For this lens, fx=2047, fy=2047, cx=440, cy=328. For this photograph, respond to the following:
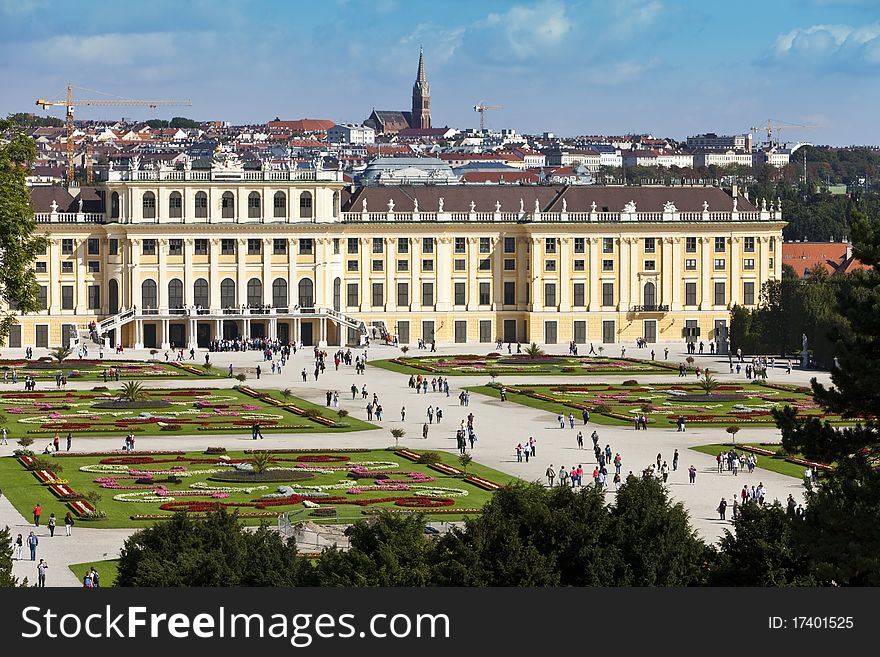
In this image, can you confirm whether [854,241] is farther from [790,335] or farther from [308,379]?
[790,335]

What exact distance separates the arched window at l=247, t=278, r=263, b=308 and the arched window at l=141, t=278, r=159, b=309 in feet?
18.9

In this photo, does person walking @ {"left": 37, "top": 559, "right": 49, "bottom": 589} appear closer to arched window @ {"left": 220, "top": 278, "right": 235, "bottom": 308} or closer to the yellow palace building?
the yellow palace building

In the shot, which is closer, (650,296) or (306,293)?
(306,293)

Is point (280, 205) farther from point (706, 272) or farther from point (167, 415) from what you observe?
point (167, 415)

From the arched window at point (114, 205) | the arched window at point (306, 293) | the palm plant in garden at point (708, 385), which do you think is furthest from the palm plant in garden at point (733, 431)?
the arched window at point (114, 205)

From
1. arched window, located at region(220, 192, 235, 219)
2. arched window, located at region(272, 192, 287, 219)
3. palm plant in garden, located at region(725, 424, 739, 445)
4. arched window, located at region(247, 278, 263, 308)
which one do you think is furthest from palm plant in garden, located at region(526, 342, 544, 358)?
palm plant in garden, located at region(725, 424, 739, 445)

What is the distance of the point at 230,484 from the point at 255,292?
6659 centimetres

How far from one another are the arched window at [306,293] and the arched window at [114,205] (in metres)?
12.1

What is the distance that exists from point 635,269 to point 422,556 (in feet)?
306

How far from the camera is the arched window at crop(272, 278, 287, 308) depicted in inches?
4990

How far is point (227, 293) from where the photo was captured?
12638cm

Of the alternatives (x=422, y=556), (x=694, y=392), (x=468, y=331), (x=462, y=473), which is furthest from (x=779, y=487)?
(x=468, y=331)

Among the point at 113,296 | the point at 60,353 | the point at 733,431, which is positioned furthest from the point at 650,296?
the point at 733,431

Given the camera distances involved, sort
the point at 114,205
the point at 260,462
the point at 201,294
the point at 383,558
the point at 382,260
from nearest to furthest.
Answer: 1. the point at 383,558
2. the point at 260,462
3. the point at 201,294
4. the point at 114,205
5. the point at 382,260
